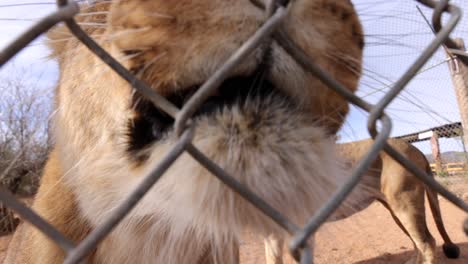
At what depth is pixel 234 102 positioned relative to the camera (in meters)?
1.00

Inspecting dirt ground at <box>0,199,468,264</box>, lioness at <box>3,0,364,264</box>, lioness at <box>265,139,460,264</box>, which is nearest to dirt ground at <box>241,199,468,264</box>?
dirt ground at <box>0,199,468,264</box>

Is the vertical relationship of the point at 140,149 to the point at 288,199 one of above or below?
above

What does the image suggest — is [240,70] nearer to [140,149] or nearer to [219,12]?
[219,12]

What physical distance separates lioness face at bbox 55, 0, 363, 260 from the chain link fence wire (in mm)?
137

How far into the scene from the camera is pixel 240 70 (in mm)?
979

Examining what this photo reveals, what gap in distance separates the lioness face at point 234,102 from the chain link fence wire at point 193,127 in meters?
0.14

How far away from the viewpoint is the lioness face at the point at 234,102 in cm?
93

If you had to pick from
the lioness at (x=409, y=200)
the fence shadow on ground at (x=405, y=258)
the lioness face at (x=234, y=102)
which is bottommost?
the fence shadow on ground at (x=405, y=258)

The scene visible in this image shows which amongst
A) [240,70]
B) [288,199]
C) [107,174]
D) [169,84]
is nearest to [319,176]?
[288,199]

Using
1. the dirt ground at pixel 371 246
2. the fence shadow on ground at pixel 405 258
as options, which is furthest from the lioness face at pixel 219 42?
the fence shadow on ground at pixel 405 258

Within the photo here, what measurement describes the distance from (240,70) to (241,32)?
11cm

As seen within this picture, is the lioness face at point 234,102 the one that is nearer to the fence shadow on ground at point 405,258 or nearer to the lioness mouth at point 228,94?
the lioness mouth at point 228,94

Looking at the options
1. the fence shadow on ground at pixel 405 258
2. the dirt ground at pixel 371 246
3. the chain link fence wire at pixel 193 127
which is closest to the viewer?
the chain link fence wire at pixel 193 127

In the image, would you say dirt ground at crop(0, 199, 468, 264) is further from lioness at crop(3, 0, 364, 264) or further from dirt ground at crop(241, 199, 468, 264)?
lioness at crop(3, 0, 364, 264)
